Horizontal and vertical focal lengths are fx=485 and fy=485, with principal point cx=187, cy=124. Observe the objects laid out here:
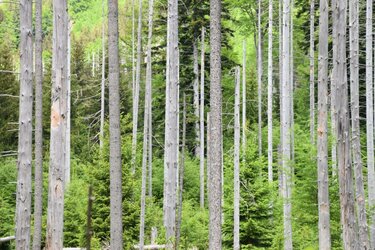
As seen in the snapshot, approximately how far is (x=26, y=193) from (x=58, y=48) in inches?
101

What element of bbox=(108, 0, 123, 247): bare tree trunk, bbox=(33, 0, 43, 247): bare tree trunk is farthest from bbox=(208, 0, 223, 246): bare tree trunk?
bbox=(33, 0, 43, 247): bare tree trunk

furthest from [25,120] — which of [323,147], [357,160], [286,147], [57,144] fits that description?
[357,160]

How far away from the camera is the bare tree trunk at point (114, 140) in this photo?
796 cm

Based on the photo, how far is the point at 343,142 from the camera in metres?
8.48

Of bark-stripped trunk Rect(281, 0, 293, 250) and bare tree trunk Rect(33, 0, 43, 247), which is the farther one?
bark-stripped trunk Rect(281, 0, 293, 250)

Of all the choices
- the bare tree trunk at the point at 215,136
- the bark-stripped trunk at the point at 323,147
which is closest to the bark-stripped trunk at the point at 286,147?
the bark-stripped trunk at the point at 323,147

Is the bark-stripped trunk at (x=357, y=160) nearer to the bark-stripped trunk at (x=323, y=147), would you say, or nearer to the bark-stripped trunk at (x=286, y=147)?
the bark-stripped trunk at (x=323, y=147)

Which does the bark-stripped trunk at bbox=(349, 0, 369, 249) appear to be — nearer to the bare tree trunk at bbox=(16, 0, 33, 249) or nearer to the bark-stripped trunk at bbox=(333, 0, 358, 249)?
the bark-stripped trunk at bbox=(333, 0, 358, 249)

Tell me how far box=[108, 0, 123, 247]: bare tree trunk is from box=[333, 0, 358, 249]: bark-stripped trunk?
12.6 ft

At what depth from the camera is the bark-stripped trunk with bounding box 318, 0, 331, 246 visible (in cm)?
894

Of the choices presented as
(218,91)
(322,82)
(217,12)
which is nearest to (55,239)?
(218,91)

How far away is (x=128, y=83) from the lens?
88.7 ft

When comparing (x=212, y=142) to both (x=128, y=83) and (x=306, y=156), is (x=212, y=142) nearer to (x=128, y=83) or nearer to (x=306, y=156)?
(x=306, y=156)

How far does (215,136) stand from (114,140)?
1832 millimetres
